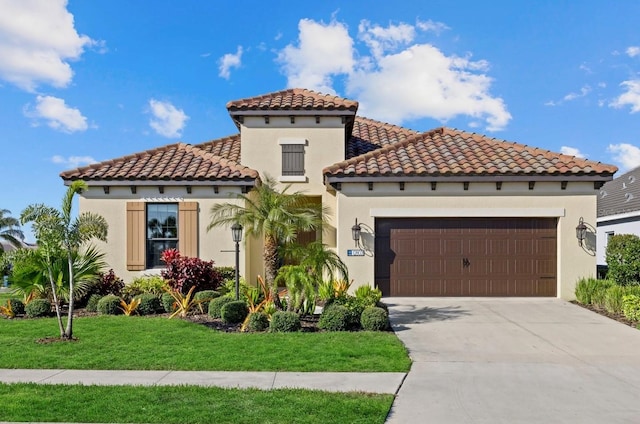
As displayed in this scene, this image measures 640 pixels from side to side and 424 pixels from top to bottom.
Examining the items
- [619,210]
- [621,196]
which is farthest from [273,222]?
[621,196]

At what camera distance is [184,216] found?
13828 millimetres

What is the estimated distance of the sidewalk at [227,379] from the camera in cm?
602

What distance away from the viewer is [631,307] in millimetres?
10430

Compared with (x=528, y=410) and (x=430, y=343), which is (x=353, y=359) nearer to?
(x=430, y=343)

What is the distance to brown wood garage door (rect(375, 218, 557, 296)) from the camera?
13336 millimetres

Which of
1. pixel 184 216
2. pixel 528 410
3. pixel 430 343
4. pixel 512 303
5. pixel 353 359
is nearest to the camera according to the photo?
pixel 528 410

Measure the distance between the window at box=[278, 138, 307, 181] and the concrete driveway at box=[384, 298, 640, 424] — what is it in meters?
5.96

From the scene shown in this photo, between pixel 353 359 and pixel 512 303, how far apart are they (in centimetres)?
723

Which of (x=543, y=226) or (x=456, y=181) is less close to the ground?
(x=456, y=181)

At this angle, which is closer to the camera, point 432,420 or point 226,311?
point 432,420

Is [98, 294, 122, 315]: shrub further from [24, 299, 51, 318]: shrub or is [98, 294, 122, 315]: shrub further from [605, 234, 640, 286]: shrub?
[605, 234, 640, 286]: shrub

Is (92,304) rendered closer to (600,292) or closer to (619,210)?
(600,292)

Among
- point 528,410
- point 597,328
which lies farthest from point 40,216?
point 597,328

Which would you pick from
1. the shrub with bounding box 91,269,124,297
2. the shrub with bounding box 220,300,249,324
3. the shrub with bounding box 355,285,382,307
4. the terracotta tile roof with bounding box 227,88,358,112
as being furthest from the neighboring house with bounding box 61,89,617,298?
the shrub with bounding box 220,300,249,324
